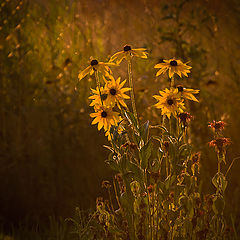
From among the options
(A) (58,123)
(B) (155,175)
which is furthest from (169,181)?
(A) (58,123)

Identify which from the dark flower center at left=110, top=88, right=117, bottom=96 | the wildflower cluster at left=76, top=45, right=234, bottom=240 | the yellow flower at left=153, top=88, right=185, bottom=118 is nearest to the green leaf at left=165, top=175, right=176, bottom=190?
the wildflower cluster at left=76, top=45, right=234, bottom=240

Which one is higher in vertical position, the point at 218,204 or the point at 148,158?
the point at 148,158

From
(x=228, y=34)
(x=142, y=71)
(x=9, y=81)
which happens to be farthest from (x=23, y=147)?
(x=228, y=34)

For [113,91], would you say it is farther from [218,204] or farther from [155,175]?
[218,204]

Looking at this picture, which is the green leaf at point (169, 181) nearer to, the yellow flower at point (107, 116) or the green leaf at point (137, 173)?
the green leaf at point (137, 173)

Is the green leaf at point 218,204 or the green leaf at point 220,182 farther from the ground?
the green leaf at point 220,182

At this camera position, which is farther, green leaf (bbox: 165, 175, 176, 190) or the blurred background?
the blurred background

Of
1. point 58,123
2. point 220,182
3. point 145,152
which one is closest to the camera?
point 145,152

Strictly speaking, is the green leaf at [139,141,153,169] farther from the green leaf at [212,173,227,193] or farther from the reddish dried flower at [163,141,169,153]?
the green leaf at [212,173,227,193]

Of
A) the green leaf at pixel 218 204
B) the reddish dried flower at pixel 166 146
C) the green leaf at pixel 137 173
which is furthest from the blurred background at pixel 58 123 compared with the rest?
the green leaf at pixel 137 173

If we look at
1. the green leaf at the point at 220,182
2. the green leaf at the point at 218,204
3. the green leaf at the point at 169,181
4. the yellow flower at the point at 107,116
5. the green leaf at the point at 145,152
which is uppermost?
the yellow flower at the point at 107,116

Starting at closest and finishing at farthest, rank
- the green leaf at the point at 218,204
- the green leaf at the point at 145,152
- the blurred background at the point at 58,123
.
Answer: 1. the green leaf at the point at 145,152
2. the green leaf at the point at 218,204
3. the blurred background at the point at 58,123

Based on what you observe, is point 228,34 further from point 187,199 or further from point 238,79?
point 187,199

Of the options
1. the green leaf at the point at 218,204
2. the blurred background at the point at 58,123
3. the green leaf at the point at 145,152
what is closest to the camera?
the green leaf at the point at 145,152
